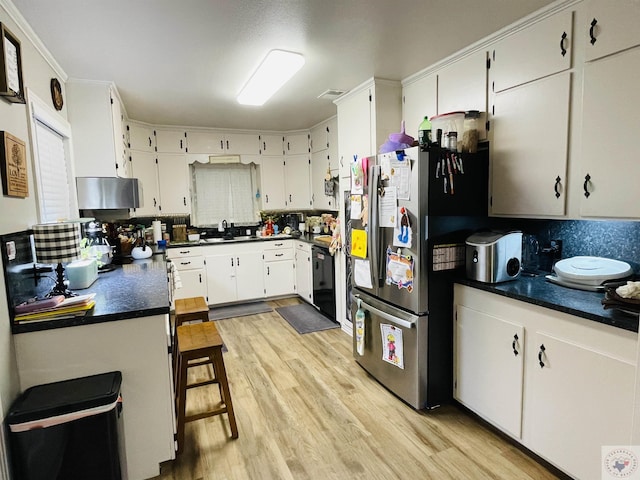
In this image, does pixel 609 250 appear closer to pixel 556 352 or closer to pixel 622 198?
pixel 622 198

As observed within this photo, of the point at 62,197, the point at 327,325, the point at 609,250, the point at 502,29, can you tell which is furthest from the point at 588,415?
the point at 62,197

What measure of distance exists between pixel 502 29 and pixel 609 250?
146cm

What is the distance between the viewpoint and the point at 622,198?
1.72 meters

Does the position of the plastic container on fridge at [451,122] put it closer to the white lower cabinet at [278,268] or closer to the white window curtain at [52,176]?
the white window curtain at [52,176]

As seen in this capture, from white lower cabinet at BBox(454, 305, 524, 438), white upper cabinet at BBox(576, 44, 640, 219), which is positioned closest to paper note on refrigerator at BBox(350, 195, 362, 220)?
white lower cabinet at BBox(454, 305, 524, 438)

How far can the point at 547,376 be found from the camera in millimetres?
1745

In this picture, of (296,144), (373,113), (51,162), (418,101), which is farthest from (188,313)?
(296,144)

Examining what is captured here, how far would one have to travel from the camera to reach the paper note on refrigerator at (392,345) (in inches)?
93.9

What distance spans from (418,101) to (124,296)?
257 centimetres

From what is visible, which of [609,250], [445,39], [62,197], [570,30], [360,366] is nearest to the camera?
[570,30]

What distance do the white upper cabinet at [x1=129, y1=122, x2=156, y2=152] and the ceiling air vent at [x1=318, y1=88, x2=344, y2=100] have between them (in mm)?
2366

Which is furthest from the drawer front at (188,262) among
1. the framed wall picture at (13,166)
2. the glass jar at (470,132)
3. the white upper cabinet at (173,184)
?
the glass jar at (470,132)

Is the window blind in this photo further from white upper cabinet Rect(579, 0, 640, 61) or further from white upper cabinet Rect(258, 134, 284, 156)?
white upper cabinet Rect(579, 0, 640, 61)

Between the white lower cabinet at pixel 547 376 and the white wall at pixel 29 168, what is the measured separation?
2.33 m
